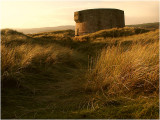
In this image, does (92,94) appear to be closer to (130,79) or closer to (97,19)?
(130,79)

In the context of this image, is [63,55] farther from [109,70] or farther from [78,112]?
[78,112]

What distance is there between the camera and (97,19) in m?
14.9

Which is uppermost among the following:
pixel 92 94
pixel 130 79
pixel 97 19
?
pixel 97 19

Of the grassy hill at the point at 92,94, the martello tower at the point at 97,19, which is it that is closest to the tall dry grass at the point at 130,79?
the grassy hill at the point at 92,94

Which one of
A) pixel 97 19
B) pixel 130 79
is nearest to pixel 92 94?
pixel 130 79

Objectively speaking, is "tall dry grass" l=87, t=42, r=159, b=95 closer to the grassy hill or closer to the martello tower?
the grassy hill

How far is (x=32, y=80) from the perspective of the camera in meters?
3.27

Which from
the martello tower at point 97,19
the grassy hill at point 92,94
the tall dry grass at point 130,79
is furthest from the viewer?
the martello tower at point 97,19

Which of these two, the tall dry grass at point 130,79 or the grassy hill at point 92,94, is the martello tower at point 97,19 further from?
the tall dry grass at point 130,79

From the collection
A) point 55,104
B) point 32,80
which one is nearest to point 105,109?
point 55,104

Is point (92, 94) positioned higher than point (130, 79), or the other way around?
point (130, 79)

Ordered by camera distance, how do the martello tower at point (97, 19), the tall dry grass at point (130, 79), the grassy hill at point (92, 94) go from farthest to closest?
the martello tower at point (97, 19), the tall dry grass at point (130, 79), the grassy hill at point (92, 94)

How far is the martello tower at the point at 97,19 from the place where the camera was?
14781mm

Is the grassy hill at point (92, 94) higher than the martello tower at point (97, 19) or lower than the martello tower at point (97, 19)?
lower
